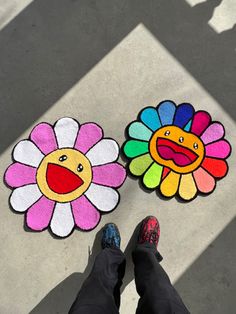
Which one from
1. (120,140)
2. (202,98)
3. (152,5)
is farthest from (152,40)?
(120,140)

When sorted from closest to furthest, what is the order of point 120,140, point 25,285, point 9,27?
point 25,285
point 120,140
point 9,27

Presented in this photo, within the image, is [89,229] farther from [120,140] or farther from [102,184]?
[120,140]

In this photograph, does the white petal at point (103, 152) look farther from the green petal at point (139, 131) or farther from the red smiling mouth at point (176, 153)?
the red smiling mouth at point (176, 153)

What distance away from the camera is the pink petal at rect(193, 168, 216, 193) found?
74.1 inches

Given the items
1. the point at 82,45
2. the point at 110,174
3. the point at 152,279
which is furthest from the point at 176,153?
the point at 82,45

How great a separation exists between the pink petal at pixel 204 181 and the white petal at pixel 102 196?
43 cm

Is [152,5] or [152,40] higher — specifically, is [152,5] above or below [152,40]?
above

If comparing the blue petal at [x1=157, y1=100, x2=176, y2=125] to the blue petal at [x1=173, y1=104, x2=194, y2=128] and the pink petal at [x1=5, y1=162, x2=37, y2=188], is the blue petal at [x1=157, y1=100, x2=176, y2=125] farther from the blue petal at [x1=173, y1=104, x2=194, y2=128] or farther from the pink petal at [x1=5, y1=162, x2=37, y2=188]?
the pink petal at [x1=5, y1=162, x2=37, y2=188]

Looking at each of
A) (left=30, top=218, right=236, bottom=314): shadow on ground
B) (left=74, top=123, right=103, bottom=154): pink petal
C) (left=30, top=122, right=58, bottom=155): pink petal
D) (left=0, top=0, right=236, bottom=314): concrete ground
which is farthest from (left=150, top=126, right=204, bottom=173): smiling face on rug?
(left=30, top=122, right=58, bottom=155): pink petal

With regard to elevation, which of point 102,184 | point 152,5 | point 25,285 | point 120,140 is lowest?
point 25,285

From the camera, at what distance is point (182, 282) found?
5.90 ft

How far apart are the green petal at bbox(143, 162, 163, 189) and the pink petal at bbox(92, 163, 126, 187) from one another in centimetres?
12

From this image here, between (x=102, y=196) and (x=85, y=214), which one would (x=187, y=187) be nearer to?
(x=102, y=196)

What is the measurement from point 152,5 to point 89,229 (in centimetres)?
135
